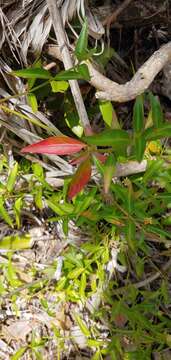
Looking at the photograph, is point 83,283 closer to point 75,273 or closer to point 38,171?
point 75,273

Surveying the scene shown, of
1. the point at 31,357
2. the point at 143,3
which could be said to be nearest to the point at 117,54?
the point at 143,3

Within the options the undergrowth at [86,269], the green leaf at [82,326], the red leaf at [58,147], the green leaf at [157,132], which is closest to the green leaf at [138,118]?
the green leaf at [157,132]

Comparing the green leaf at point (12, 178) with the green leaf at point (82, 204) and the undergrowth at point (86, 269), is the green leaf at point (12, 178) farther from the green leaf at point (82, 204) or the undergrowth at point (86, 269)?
the green leaf at point (82, 204)

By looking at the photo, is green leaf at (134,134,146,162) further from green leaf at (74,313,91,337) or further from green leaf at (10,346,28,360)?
green leaf at (10,346,28,360)

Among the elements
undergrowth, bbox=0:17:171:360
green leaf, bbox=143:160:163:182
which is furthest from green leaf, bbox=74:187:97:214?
green leaf, bbox=143:160:163:182

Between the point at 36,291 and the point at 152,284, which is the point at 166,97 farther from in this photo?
the point at 36,291

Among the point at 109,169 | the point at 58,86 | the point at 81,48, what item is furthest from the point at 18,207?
the point at 81,48
